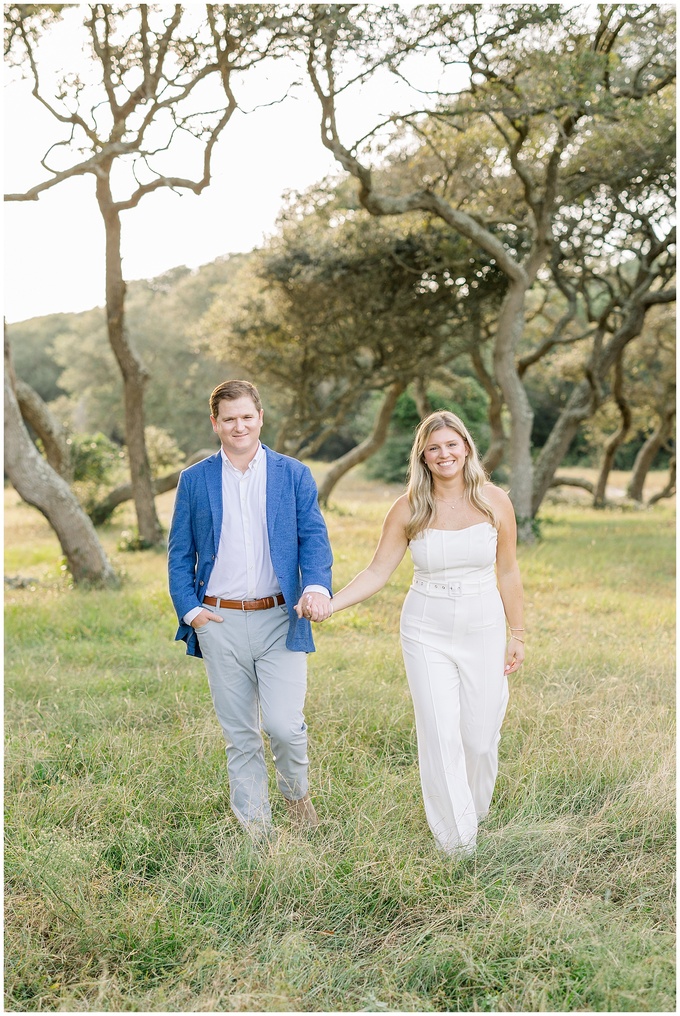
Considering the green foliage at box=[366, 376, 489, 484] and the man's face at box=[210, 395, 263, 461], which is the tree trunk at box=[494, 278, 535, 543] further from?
the green foliage at box=[366, 376, 489, 484]

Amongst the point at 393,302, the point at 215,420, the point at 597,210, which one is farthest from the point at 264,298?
the point at 215,420

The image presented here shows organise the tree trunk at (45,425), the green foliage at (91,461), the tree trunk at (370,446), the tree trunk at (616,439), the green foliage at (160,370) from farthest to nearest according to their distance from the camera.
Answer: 1. the green foliage at (160,370)
2. the tree trunk at (616,439)
3. the tree trunk at (370,446)
4. the green foliage at (91,461)
5. the tree trunk at (45,425)

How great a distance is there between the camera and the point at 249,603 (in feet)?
12.7

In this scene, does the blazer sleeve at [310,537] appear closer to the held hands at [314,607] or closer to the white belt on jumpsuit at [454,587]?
the held hands at [314,607]

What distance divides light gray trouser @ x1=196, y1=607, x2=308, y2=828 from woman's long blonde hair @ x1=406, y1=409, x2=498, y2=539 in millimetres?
756

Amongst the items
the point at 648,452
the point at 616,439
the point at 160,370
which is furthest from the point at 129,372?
the point at 160,370

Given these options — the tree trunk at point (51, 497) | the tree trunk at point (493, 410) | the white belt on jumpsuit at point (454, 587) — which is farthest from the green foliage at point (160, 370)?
the white belt on jumpsuit at point (454, 587)

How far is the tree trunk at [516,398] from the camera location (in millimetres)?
13422

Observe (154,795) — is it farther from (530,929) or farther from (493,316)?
(493,316)

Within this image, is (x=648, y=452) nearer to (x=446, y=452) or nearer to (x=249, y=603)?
(x=446, y=452)

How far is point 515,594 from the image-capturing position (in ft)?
13.7

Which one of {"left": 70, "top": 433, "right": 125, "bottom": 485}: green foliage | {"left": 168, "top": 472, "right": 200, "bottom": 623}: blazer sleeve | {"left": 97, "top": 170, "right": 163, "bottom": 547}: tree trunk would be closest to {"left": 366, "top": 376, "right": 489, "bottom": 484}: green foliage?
{"left": 70, "top": 433, "right": 125, "bottom": 485}: green foliage

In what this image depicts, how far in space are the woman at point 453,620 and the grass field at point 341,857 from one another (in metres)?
0.27

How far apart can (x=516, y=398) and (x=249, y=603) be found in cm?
1056
